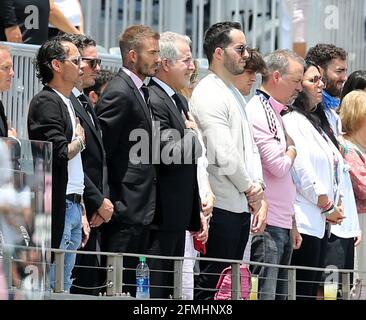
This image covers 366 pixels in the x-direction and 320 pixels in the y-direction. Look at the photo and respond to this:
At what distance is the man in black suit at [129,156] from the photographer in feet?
38.0

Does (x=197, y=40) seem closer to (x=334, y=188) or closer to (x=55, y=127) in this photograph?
(x=334, y=188)

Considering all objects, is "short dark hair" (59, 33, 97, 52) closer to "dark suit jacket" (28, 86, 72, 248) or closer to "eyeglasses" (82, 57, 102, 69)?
"eyeglasses" (82, 57, 102, 69)

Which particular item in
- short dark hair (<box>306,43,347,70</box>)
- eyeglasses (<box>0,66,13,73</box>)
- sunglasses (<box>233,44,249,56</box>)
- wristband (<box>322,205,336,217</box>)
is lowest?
wristband (<box>322,205,336,217</box>)

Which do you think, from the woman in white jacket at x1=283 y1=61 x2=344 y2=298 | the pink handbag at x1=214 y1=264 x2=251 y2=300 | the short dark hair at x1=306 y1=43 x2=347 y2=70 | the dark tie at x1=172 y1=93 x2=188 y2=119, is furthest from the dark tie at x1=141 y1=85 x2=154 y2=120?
the short dark hair at x1=306 y1=43 x2=347 y2=70

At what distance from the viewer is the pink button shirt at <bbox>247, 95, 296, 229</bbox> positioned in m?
12.6

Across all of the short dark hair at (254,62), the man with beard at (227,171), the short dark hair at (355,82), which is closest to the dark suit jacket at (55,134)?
the man with beard at (227,171)

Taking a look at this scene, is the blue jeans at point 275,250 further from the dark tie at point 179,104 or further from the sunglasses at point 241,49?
the sunglasses at point 241,49

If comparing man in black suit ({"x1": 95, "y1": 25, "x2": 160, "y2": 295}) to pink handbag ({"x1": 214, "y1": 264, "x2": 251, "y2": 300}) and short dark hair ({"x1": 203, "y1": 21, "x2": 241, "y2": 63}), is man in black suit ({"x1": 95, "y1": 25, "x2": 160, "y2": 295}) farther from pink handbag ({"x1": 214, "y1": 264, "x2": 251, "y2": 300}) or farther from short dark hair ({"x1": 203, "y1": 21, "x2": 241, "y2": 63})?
short dark hair ({"x1": 203, "y1": 21, "x2": 241, "y2": 63})

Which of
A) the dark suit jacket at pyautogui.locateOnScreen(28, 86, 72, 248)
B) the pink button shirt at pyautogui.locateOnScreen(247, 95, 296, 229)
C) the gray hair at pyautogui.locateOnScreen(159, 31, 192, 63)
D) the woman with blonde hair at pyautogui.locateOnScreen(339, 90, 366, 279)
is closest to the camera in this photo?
the dark suit jacket at pyautogui.locateOnScreen(28, 86, 72, 248)

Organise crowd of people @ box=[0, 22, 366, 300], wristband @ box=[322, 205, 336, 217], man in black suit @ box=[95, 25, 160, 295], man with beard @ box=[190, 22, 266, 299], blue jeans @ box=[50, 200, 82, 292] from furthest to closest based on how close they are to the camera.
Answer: wristband @ box=[322, 205, 336, 217]
man with beard @ box=[190, 22, 266, 299]
man in black suit @ box=[95, 25, 160, 295]
crowd of people @ box=[0, 22, 366, 300]
blue jeans @ box=[50, 200, 82, 292]

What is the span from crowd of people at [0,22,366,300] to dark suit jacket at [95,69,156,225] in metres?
0.01

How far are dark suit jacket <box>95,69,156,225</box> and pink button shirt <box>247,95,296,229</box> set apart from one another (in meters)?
1.25

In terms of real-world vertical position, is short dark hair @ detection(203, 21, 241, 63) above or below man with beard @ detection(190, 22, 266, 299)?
above

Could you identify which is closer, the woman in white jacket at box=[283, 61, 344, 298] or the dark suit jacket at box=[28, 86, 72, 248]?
the dark suit jacket at box=[28, 86, 72, 248]
